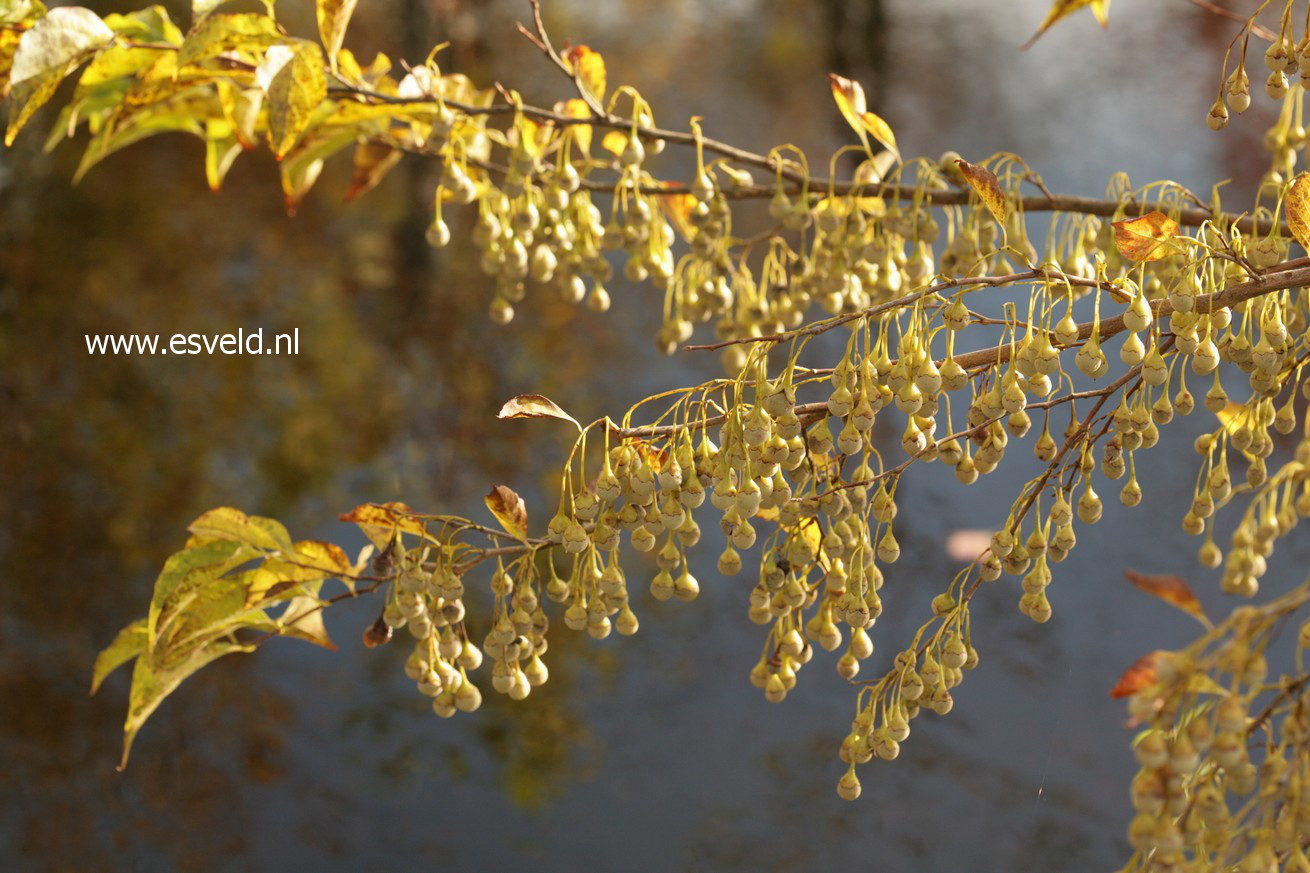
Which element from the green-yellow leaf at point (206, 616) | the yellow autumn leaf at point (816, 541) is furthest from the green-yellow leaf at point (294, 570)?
the yellow autumn leaf at point (816, 541)

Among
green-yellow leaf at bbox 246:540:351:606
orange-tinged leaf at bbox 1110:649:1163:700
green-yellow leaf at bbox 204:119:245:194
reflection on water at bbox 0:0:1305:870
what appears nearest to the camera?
orange-tinged leaf at bbox 1110:649:1163:700

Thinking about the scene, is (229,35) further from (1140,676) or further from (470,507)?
(470,507)

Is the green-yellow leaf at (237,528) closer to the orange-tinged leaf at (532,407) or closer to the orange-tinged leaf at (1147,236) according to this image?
the orange-tinged leaf at (532,407)

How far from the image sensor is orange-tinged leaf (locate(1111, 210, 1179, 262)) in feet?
0.73

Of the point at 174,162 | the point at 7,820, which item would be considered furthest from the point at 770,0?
the point at 7,820

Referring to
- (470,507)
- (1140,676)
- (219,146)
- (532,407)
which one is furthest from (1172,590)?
(470,507)

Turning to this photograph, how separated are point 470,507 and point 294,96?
2.09 feet

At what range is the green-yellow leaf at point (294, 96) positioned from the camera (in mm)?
296

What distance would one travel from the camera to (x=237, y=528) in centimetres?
28

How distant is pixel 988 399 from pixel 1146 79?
37.6 inches

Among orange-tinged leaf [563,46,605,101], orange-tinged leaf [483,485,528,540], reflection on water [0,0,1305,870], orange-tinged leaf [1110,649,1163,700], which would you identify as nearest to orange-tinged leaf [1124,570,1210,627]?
orange-tinged leaf [1110,649,1163,700]

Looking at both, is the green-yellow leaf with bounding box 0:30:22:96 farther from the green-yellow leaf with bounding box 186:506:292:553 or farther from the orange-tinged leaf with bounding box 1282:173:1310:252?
the orange-tinged leaf with bounding box 1282:173:1310:252

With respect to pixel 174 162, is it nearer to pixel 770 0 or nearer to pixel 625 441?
pixel 770 0

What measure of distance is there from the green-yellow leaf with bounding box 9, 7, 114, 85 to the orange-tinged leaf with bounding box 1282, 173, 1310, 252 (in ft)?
0.87
